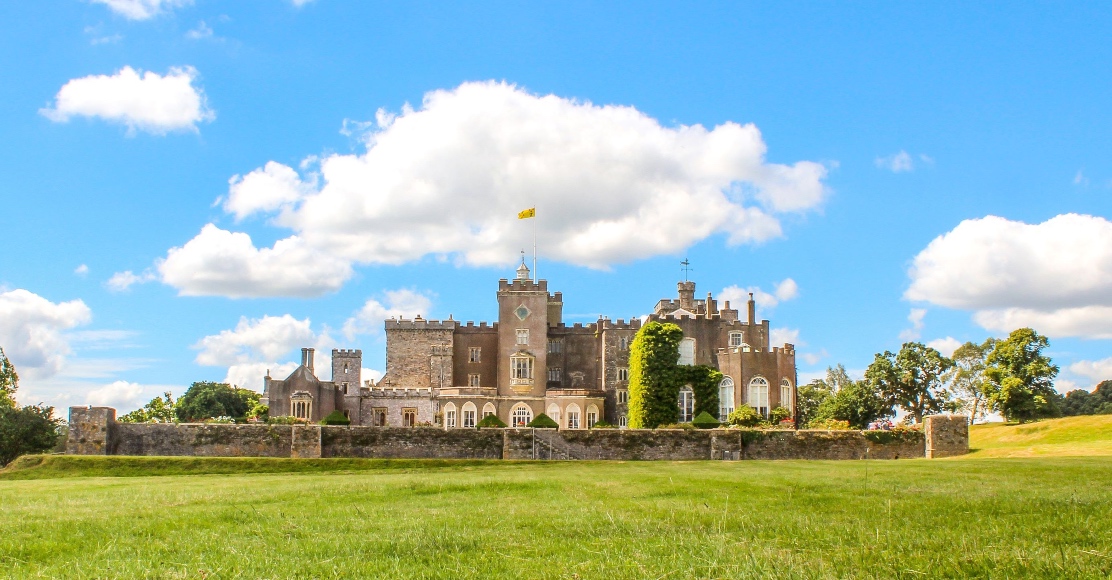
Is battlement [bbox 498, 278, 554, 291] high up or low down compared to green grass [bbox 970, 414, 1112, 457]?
up

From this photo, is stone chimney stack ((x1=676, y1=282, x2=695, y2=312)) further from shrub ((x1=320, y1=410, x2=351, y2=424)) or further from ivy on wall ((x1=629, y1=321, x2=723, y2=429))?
shrub ((x1=320, y1=410, x2=351, y2=424))

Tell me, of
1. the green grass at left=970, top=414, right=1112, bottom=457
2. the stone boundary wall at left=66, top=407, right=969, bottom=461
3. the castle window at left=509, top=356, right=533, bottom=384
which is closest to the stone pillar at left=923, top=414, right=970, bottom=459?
the stone boundary wall at left=66, top=407, right=969, bottom=461

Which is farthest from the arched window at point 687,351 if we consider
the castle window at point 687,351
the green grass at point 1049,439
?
the green grass at point 1049,439

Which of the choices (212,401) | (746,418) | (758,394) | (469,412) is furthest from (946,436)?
(212,401)

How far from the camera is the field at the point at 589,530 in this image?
757 centimetres

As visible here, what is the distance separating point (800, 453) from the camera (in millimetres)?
37375

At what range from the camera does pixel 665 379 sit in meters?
52.9

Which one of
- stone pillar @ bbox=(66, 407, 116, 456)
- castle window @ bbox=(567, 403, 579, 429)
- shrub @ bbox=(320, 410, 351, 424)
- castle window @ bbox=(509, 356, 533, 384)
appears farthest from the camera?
castle window @ bbox=(509, 356, 533, 384)

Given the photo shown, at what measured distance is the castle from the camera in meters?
53.3

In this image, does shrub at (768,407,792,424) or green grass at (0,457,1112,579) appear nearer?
green grass at (0,457,1112,579)

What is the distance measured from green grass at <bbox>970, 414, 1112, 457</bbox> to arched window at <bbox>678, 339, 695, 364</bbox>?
16.3m

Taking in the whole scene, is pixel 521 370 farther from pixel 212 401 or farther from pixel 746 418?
pixel 212 401

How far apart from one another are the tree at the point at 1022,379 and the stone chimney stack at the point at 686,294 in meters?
20.1

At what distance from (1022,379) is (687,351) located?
71.8 ft
